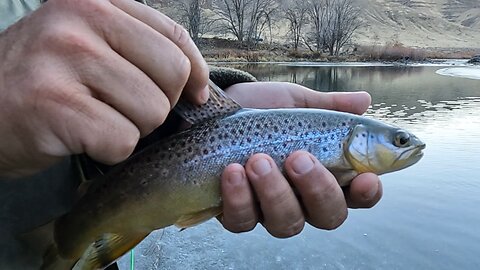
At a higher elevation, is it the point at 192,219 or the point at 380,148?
the point at 380,148

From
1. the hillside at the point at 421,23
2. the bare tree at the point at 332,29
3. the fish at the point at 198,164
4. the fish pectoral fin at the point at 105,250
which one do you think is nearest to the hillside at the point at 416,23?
the hillside at the point at 421,23

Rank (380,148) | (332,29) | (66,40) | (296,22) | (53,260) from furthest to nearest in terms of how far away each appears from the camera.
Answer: (296,22) < (332,29) < (380,148) < (53,260) < (66,40)

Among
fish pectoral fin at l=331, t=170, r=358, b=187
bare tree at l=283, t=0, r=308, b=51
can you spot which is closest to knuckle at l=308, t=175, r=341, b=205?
fish pectoral fin at l=331, t=170, r=358, b=187

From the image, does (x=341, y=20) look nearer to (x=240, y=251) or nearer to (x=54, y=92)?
(x=240, y=251)

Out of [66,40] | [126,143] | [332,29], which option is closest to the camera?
[66,40]

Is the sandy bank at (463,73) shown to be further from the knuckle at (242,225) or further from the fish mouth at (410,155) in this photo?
the knuckle at (242,225)

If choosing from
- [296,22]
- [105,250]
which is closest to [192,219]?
[105,250]

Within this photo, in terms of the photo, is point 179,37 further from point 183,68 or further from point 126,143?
point 126,143
